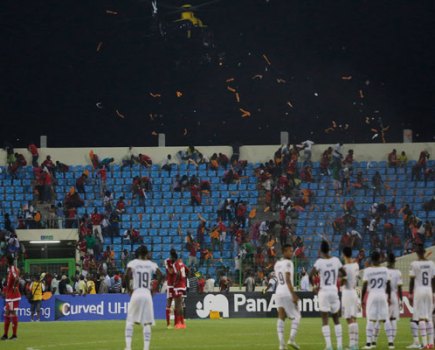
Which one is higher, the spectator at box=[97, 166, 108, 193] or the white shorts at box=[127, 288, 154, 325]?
the spectator at box=[97, 166, 108, 193]

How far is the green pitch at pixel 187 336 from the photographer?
26.8 metres

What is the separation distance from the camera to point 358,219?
5200 centimetres

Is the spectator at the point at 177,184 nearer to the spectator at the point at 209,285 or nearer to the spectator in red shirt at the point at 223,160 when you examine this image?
the spectator in red shirt at the point at 223,160

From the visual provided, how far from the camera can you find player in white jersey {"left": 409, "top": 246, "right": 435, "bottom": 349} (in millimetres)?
24359

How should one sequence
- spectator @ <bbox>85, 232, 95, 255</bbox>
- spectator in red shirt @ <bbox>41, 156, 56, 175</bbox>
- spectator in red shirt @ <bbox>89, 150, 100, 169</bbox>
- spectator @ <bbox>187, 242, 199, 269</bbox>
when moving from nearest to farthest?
spectator @ <bbox>187, 242, 199, 269</bbox>, spectator @ <bbox>85, 232, 95, 255</bbox>, spectator in red shirt @ <bbox>41, 156, 56, 175</bbox>, spectator in red shirt @ <bbox>89, 150, 100, 169</bbox>

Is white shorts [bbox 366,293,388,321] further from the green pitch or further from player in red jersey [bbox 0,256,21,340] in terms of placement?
player in red jersey [bbox 0,256,21,340]

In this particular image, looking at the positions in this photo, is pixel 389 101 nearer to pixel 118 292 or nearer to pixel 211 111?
pixel 211 111

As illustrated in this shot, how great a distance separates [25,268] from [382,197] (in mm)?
16912

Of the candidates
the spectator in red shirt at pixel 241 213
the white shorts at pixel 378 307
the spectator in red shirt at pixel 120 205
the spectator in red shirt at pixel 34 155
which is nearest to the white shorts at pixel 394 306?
the white shorts at pixel 378 307

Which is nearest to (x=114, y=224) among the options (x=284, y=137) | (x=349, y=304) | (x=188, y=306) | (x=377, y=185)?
(x=284, y=137)

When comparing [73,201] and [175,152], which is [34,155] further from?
[175,152]

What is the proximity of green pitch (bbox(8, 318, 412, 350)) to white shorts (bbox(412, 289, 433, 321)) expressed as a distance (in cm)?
114

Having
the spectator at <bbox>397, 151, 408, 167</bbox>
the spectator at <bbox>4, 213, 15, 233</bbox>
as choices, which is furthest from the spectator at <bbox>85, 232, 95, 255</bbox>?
the spectator at <bbox>397, 151, 408, 167</bbox>

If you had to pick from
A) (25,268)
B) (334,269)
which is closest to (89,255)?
(25,268)
